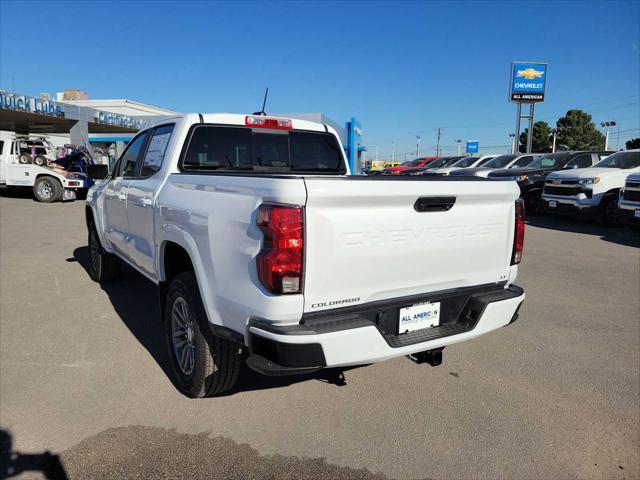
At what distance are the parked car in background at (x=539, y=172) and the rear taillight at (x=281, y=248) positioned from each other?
505 inches

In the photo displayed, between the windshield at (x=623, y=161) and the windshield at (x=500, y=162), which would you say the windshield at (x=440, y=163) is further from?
the windshield at (x=623, y=161)

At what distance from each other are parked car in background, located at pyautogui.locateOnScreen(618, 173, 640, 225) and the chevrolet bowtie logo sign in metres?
22.0

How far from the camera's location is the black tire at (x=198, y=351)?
2.89m

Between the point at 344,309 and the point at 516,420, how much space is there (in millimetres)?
1540

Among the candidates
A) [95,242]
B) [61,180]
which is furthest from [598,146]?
[95,242]

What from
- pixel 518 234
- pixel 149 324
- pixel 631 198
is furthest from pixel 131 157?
pixel 631 198

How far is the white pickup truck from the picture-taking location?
2273mm

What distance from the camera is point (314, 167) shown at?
4574 mm

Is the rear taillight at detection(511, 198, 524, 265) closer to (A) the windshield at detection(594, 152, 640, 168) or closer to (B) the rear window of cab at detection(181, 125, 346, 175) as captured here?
(B) the rear window of cab at detection(181, 125, 346, 175)

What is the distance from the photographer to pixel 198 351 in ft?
9.57

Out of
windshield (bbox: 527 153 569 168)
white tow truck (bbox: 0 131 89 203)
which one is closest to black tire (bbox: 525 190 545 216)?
windshield (bbox: 527 153 569 168)

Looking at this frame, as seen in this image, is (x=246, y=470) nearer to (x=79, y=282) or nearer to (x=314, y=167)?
(x=314, y=167)

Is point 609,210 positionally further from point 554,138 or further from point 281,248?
point 554,138

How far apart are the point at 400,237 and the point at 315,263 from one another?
56 cm
